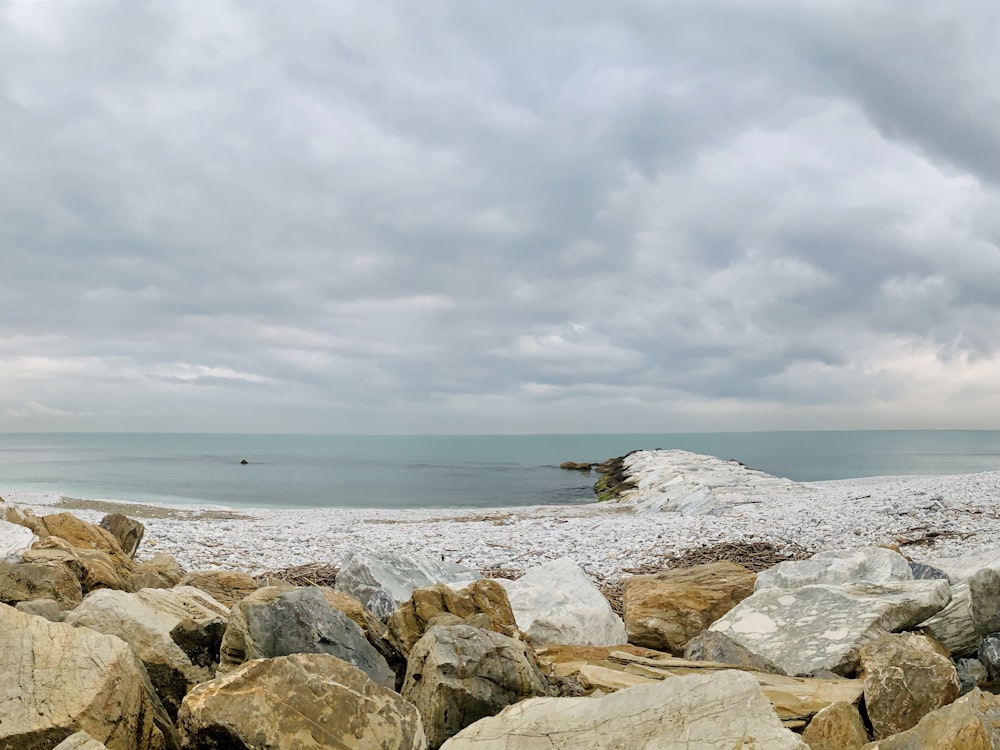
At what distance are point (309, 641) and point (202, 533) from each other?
14759 millimetres

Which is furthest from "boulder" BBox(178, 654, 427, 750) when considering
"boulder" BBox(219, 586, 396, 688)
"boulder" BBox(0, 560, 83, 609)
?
"boulder" BBox(0, 560, 83, 609)

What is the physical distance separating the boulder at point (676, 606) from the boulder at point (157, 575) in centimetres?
456

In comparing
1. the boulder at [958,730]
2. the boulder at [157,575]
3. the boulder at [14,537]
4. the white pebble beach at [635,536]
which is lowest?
the white pebble beach at [635,536]

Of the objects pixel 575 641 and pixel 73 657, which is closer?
pixel 73 657

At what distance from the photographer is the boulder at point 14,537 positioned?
9.46 metres

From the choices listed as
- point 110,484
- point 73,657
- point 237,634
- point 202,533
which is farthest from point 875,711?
point 110,484

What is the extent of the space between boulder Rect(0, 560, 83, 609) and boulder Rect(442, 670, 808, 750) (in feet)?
17.2

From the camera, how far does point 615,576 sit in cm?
1244

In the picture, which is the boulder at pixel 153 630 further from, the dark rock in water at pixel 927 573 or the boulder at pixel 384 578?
the dark rock in water at pixel 927 573

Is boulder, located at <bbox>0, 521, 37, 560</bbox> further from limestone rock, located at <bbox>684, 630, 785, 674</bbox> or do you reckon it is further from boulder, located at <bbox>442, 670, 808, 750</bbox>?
limestone rock, located at <bbox>684, 630, 785, 674</bbox>

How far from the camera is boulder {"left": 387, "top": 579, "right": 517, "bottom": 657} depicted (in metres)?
6.26

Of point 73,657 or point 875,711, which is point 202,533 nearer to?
A: point 73,657

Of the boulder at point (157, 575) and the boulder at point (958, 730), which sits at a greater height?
the boulder at point (958, 730)

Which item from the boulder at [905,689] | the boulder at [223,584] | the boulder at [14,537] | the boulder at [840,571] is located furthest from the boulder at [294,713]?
the boulder at [14,537]
